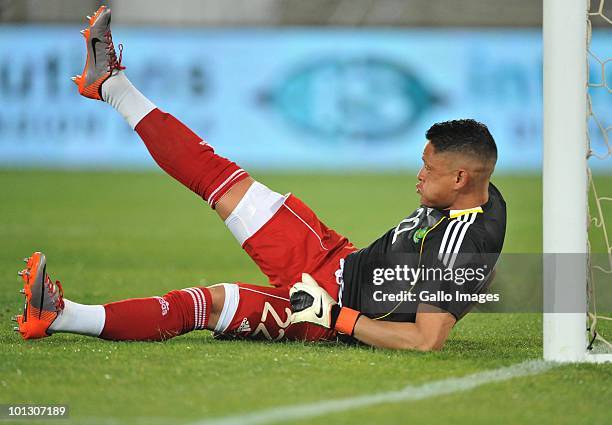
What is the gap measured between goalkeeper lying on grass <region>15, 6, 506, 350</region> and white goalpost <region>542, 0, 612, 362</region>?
1.22 feet

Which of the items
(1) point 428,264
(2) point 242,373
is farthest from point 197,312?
(1) point 428,264

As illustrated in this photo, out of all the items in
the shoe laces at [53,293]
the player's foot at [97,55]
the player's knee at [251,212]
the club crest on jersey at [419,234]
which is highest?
the player's foot at [97,55]

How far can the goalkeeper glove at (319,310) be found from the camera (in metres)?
4.16

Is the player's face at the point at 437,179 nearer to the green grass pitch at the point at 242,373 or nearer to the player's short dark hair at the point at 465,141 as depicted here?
the player's short dark hair at the point at 465,141

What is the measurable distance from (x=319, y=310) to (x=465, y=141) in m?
0.94

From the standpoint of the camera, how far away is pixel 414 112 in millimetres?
17422

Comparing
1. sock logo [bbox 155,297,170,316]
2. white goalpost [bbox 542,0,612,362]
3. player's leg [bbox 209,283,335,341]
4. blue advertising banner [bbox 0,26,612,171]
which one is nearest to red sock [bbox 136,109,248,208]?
player's leg [bbox 209,283,335,341]

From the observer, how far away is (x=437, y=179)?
4.38 meters

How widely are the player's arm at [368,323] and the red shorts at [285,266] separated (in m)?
0.25

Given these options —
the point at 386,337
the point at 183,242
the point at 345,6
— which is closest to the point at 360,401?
the point at 386,337

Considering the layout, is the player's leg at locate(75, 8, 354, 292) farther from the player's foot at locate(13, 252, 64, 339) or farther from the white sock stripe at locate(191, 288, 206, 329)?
the player's foot at locate(13, 252, 64, 339)

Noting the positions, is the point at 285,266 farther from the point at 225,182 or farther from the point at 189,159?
the point at 189,159

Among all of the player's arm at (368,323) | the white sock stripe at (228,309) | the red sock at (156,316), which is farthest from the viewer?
the white sock stripe at (228,309)

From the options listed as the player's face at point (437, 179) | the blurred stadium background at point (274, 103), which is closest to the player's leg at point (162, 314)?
the player's face at point (437, 179)
